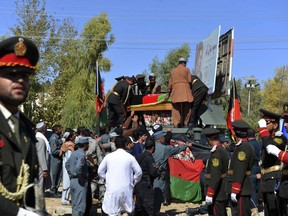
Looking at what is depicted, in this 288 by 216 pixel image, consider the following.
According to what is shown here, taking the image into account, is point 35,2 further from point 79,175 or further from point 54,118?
point 79,175

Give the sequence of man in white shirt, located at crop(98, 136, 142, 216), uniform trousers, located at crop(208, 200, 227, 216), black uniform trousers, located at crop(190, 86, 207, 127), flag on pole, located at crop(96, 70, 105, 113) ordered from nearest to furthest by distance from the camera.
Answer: man in white shirt, located at crop(98, 136, 142, 216)
uniform trousers, located at crop(208, 200, 227, 216)
black uniform trousers, located at crop(190, 86, 207, 127)
flag on pole, located at crop(96, 70, 105, 113)

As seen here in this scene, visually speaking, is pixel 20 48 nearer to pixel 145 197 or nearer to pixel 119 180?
pixel 119 180

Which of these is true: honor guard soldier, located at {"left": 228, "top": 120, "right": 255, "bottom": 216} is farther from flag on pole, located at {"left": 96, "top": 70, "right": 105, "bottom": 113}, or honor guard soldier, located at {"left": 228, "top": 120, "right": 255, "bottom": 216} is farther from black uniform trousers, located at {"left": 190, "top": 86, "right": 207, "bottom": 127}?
flag on pole, located at {"left": 96, "top": 70, "right": 105, "bottom": 113}

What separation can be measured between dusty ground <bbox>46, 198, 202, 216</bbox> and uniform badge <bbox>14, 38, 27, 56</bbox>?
24.6ft

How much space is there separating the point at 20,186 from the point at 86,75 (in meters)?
34.2

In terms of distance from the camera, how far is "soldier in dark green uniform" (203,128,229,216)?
25.6ft

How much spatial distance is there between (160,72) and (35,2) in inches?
617

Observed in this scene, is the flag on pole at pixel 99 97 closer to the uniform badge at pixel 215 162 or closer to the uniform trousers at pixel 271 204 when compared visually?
the uniform badge at pixel 215 162

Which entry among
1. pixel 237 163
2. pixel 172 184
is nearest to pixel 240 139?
pixel 237 163

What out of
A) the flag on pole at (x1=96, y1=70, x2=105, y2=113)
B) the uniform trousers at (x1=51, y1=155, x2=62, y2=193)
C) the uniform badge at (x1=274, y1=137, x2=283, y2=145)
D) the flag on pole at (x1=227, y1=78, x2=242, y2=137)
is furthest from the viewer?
the flag on pole at (x1=96, y1=70, x2=105, y2=113)

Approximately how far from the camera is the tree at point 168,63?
144 ft

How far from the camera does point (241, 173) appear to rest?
7531 mm

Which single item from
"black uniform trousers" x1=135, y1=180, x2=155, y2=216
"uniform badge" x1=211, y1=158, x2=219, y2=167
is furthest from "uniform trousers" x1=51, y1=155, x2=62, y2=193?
"uniform badge" x1=211, y1=158, x2=219, y2=167

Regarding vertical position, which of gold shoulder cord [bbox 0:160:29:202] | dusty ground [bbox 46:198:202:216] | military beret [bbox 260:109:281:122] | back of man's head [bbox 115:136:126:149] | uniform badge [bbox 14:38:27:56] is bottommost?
dusty ground [bbox 46:198:202:216]
